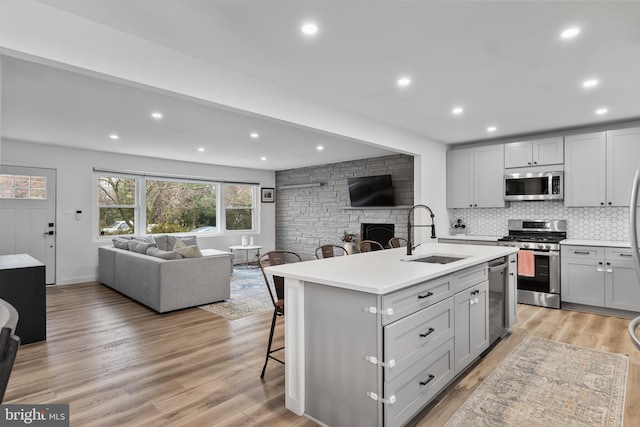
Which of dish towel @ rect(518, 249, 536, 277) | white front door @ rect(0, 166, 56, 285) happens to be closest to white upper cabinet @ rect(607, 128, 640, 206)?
dish towel @ rect(518, 249, 536, 277)

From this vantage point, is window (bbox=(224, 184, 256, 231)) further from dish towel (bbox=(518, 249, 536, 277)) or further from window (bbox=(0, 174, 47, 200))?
dish towel (bbox=(518, 249, 536, 277))

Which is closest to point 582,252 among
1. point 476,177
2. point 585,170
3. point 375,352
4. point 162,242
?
point 585,170

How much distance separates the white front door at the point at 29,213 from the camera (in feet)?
18.9

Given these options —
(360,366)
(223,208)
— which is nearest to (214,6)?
(360,366)

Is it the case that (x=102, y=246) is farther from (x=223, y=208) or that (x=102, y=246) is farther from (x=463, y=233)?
(x=463, y=233)

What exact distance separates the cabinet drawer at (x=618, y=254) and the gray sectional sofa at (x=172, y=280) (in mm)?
4942

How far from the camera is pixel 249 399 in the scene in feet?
7.94

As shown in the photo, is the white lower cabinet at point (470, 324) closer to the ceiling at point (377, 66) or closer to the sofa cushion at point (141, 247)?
the ceiling at point (377, 66)

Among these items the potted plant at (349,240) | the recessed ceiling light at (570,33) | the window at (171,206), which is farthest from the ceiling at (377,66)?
the potted plant at (349,240)

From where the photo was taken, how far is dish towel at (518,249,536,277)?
4863 millimetres

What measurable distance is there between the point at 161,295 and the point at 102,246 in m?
3.18

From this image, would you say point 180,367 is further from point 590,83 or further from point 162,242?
point 162,242

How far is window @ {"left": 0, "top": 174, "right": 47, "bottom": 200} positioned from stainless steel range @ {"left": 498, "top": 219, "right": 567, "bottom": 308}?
754 centimetres

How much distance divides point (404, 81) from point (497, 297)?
7.38ft
